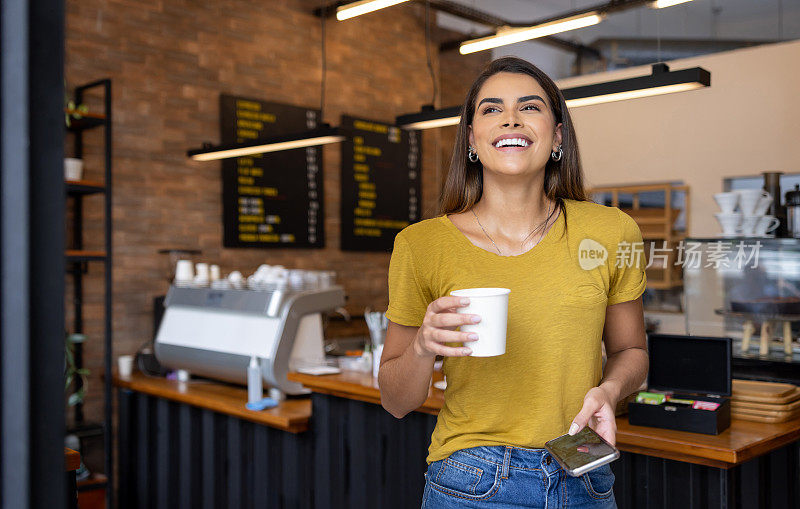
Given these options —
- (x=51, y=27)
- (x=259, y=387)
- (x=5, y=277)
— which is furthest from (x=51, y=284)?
(x=259, y=387)

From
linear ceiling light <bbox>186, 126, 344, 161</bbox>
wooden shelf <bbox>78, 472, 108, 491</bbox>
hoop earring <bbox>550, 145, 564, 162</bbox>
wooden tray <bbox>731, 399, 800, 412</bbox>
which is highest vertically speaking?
linear ceiling light <bbox>186, 126, 344, 161</bbox>

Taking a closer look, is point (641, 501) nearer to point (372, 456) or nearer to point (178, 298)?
point (372, 456)

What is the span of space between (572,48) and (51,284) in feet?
21.7

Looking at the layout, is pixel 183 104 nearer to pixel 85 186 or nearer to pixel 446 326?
pixel 85 186

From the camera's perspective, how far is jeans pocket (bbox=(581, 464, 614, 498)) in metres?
1.24

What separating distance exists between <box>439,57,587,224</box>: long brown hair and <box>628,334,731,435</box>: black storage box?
104 cm

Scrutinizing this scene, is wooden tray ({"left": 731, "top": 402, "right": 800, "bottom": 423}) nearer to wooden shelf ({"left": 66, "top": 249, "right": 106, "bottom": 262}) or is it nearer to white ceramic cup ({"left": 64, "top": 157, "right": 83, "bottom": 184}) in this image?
wooden shelf ({"left": 66, "top": 249, "right": 106, "bottom": 262})

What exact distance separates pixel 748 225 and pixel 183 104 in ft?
10.6

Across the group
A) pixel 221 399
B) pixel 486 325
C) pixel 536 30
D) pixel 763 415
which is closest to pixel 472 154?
pixel 486 325

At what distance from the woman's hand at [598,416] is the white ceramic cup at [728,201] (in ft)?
8.83

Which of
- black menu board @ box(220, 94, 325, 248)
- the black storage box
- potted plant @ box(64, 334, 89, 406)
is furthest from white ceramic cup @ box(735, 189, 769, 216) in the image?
potted plant @ box(64, 334, 89, 406)

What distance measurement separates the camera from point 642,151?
590cm

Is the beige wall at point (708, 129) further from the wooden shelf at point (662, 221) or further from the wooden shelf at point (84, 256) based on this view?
the wooden shelf at point (84, 256)

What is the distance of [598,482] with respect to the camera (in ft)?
4.12
